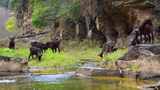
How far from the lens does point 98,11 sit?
4541 centimetres

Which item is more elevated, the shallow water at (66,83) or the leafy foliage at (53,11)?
the leafy foliage at (53,11)

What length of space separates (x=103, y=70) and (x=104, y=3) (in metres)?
21.6

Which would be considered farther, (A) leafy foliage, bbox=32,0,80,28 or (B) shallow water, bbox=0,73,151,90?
(A) leafy foliage, bbox=32,0,80,28

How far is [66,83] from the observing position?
66.3 ft

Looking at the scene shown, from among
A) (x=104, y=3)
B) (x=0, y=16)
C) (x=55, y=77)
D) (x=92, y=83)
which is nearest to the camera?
(x=92, y=83)

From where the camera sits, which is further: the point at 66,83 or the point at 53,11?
the point at 53,11

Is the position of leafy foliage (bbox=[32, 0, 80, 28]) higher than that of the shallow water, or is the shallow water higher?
leafy foliage (bbox=[32, 0, 80, 28])

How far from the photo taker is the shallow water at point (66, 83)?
18578 mm

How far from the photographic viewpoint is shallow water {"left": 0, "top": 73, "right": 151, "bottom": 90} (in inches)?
731

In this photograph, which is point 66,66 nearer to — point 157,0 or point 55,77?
point 55,77

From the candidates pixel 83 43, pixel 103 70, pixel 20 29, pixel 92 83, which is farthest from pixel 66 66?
pixel 20 29

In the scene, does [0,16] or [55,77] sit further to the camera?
[0,16]

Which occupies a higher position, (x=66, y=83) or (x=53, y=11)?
(x=53, y=11)

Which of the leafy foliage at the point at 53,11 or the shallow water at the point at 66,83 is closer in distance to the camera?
the shallow water at the point at 66,83
